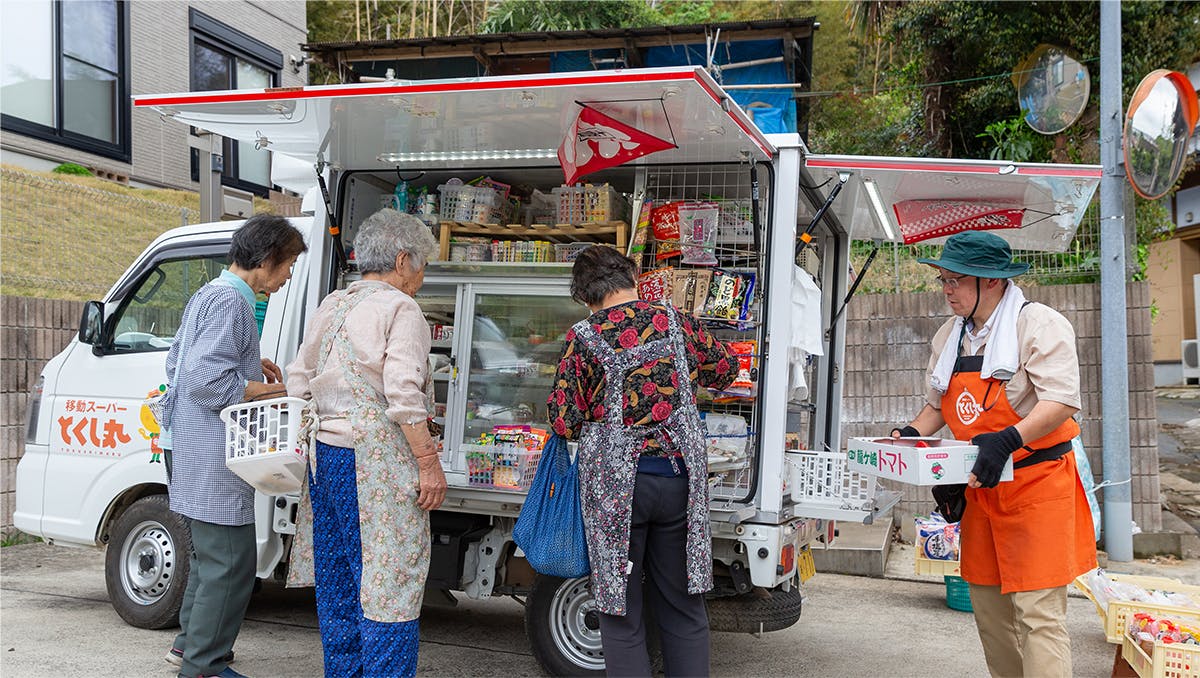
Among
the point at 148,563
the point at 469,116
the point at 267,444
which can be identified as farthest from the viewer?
the point at 148,563

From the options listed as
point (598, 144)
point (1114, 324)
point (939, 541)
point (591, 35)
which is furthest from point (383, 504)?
point (591, 35)

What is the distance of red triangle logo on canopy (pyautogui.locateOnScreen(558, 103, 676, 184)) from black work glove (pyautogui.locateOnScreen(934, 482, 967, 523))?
1779mm

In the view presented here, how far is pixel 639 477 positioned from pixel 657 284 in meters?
1.49

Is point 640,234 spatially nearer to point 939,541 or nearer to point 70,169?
point 939,541

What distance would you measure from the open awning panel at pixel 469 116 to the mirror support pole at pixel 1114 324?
441 centimetres

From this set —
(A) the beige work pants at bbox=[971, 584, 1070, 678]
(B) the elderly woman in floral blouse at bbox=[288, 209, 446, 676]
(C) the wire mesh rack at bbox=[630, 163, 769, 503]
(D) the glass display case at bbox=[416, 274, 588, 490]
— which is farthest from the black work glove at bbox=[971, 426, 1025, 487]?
(D) the glass display case at bbox=[416, 274, 588, 490]

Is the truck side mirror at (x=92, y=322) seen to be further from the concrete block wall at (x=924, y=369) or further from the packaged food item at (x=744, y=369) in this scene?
the concrete block wall at (x=924, y=369)

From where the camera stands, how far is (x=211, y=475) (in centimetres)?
380

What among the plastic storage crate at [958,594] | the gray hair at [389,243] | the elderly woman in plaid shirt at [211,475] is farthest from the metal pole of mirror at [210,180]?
the plastic storage crate at [958,594]

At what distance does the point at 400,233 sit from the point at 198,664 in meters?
1.93

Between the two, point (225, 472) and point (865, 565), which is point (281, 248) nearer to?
point (225, 472)

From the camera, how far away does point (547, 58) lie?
1045cm

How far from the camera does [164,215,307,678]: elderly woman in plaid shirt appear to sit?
3.80 m

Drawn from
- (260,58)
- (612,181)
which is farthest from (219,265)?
(260,58)
